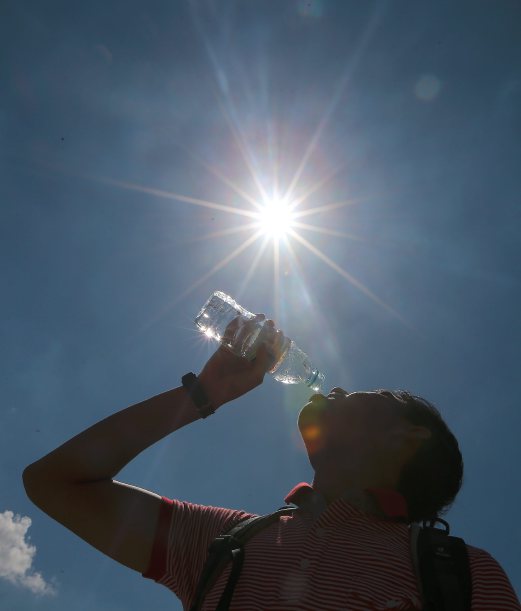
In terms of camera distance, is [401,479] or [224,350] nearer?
[401,479]

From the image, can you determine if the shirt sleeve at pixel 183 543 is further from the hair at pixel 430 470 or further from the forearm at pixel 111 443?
the hair at pixel 430 470

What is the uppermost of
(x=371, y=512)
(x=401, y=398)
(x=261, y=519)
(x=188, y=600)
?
(x=401, y=398)

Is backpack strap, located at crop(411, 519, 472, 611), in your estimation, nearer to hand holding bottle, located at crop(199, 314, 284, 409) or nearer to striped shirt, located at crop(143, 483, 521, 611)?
striped shirt, located at crop(143, 483, 521, 611)

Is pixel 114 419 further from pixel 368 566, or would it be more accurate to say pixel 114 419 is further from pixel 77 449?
pixel 368 566

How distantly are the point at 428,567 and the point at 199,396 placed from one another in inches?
75.6

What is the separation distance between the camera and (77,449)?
314cm

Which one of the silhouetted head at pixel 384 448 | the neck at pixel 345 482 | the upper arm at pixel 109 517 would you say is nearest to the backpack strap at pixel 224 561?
the upper arm at pixel 109 517

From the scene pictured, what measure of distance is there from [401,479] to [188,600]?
1737 millimetres

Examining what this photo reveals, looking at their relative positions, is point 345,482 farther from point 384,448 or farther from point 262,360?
point 262,360

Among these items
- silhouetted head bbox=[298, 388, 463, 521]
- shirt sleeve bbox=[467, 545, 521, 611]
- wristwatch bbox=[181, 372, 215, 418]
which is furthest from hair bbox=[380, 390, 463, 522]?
wristwatch bbox=[181, 372, 215, 418]

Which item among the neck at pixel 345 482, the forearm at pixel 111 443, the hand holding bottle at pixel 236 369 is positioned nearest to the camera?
the forearm at pixel 111 443

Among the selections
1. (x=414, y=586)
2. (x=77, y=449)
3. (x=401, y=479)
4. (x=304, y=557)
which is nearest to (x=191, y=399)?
(x=77, y=449)

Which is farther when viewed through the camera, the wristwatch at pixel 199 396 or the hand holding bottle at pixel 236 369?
the hand holding bottle at pixel 236 369

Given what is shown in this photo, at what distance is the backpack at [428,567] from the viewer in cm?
224
